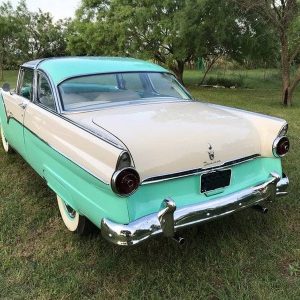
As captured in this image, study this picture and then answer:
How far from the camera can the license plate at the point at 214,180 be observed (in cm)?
299

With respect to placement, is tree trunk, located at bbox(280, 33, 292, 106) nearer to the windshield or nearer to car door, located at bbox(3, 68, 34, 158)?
the windshield

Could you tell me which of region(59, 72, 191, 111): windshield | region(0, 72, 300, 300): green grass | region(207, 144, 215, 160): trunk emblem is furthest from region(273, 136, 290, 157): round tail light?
region(59, 72, 191, 111): windshield

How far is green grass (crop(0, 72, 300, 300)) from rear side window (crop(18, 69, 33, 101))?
49.1 inches

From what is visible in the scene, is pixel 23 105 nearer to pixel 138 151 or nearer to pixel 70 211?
pixel 70 211

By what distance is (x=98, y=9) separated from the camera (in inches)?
755

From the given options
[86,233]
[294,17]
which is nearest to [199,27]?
[294,17]

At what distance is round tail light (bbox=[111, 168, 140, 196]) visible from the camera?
2533mm

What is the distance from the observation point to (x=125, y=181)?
2.57m

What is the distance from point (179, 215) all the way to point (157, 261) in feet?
2.00

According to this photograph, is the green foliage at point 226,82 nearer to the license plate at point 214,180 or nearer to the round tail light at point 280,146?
the round tail light at point 280,146

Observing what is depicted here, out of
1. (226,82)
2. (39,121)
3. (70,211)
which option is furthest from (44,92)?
(226,82)

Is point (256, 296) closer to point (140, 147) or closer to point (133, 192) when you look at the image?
point (133, 192)

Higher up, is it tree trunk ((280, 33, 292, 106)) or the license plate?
the license plate

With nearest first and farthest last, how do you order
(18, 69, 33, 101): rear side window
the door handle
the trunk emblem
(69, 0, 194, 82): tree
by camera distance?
the trunk emblem < the door handle < (18, 69, 33, 101): rear side window < (69, 0, 194, 82): tree
